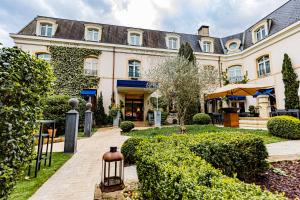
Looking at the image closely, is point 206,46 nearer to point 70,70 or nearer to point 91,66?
point 91,66

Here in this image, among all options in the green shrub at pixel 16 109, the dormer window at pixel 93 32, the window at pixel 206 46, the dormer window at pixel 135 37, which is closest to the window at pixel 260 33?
the window at pixel 206 46

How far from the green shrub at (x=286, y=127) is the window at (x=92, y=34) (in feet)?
53.2

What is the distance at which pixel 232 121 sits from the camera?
34.9 ft

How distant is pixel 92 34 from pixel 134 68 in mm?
5339

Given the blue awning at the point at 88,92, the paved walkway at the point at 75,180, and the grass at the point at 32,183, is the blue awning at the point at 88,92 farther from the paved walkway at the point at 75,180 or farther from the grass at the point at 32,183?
the grass at the point at 32,183

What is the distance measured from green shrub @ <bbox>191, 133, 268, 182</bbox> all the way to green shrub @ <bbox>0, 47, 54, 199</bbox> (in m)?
2.52

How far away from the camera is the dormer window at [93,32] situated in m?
16.8

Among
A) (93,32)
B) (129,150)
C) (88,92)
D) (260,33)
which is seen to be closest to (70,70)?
(88,92)

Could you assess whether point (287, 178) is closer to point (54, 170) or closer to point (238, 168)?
point (238, 168)

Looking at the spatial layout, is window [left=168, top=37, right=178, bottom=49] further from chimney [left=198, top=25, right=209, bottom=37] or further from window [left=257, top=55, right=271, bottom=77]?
window [left=257, top=55, right=271, bottom=77]

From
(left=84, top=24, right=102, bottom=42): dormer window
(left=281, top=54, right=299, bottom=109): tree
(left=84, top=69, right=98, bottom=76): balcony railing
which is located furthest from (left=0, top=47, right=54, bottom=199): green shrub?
(left=84, top=24, right=102, bottom=42): dormer window

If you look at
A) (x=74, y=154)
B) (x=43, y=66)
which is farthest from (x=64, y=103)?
(x=43, y=66)

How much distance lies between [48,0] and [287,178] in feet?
48.2

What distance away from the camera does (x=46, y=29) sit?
624 inches
